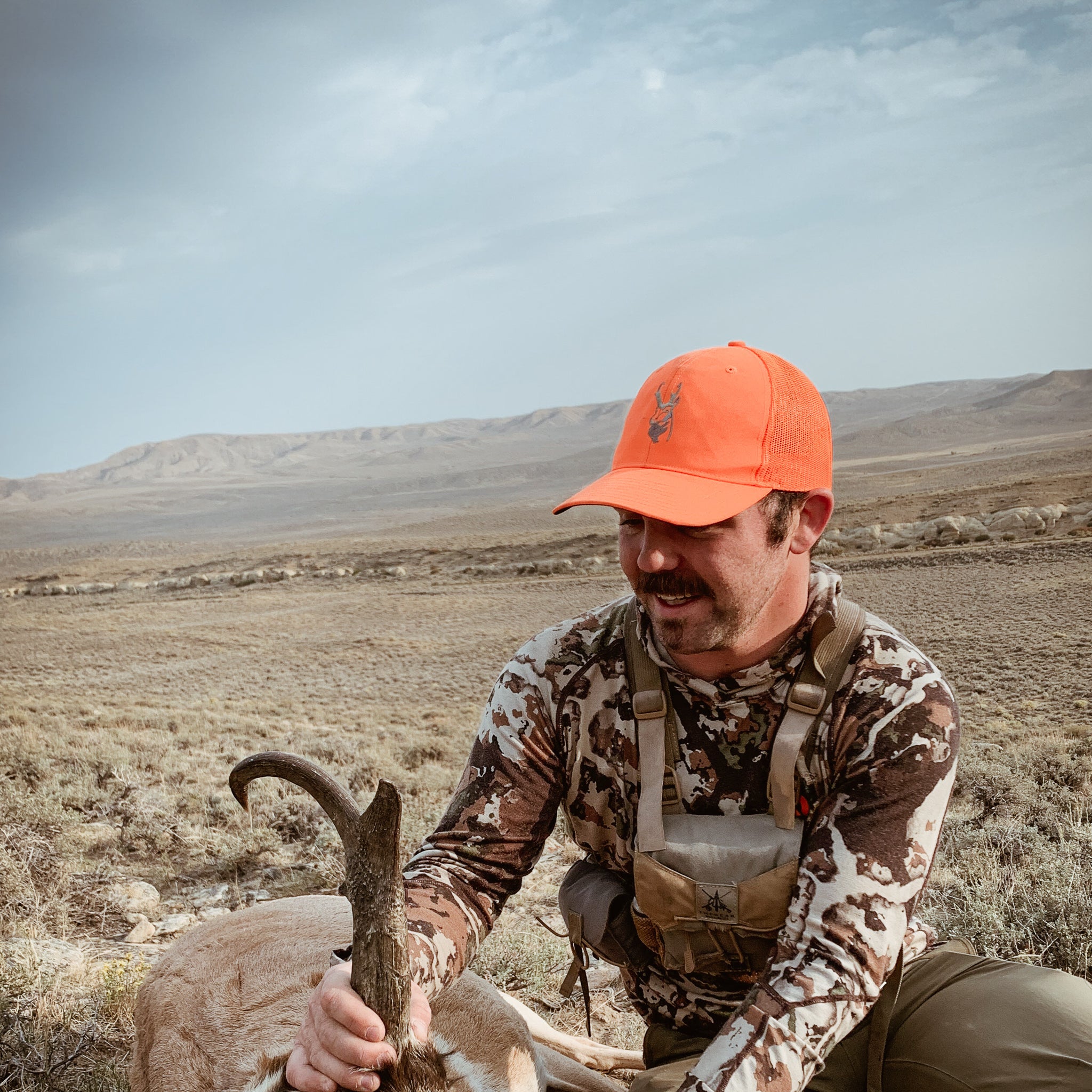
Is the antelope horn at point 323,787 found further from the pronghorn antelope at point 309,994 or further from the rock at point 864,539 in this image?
the rock at point 864,539

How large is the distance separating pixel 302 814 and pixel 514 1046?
4.00 metres

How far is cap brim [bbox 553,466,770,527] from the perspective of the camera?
212 cm

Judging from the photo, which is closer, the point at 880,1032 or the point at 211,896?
the point at 880,1032

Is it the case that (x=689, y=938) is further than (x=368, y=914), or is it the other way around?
(x=689, y=938)

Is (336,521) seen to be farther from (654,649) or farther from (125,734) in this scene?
(654,649)

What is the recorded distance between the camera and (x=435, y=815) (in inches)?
259

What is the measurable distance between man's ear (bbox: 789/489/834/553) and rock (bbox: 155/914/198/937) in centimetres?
394

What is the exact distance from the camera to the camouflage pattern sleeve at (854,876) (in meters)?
1.90

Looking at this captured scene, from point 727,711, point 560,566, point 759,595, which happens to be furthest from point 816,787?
point 560,566

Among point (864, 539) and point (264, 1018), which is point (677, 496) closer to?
point (264, 1018)

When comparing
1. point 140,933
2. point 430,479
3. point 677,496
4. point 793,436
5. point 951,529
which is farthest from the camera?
point 430,479

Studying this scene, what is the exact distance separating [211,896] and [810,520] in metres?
4.36

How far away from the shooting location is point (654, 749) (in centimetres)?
233

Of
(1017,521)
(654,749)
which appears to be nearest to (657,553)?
(654,749)
